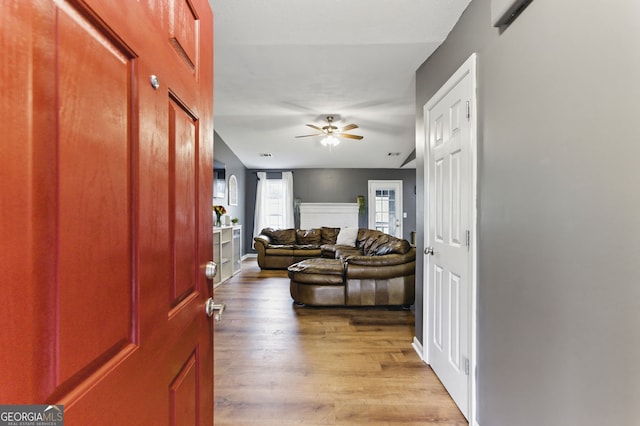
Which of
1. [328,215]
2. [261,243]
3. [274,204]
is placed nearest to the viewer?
[261,243]

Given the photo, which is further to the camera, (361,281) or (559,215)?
(361,281)

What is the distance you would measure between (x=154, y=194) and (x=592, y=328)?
134 centimetres

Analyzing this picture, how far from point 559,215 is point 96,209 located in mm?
1379

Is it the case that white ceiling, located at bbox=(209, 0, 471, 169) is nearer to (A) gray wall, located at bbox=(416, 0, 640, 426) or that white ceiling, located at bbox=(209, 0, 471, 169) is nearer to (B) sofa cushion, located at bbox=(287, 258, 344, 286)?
(A) gray wall, located at bbox=(416, 0, 640, 426)

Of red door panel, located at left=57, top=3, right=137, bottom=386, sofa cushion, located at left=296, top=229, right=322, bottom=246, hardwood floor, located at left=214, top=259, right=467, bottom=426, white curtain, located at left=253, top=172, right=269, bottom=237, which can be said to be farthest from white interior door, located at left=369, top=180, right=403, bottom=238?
red door panel, located at left=57, top=3, right=137, bottom=386

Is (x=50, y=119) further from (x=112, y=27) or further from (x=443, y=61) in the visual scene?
(x=443, y=61)

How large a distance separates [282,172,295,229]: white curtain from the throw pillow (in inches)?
70.0

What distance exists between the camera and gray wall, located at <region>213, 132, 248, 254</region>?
230 inches

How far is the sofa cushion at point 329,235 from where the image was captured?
707cm

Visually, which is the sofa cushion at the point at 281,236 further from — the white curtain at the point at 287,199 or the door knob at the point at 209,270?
the door knob at the point at 209,270

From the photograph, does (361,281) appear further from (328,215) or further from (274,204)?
(274,204)

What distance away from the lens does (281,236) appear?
22.9 ft

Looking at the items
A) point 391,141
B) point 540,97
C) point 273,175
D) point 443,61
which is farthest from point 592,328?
point 273,175

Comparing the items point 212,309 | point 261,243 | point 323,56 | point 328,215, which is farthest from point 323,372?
point 328,215
